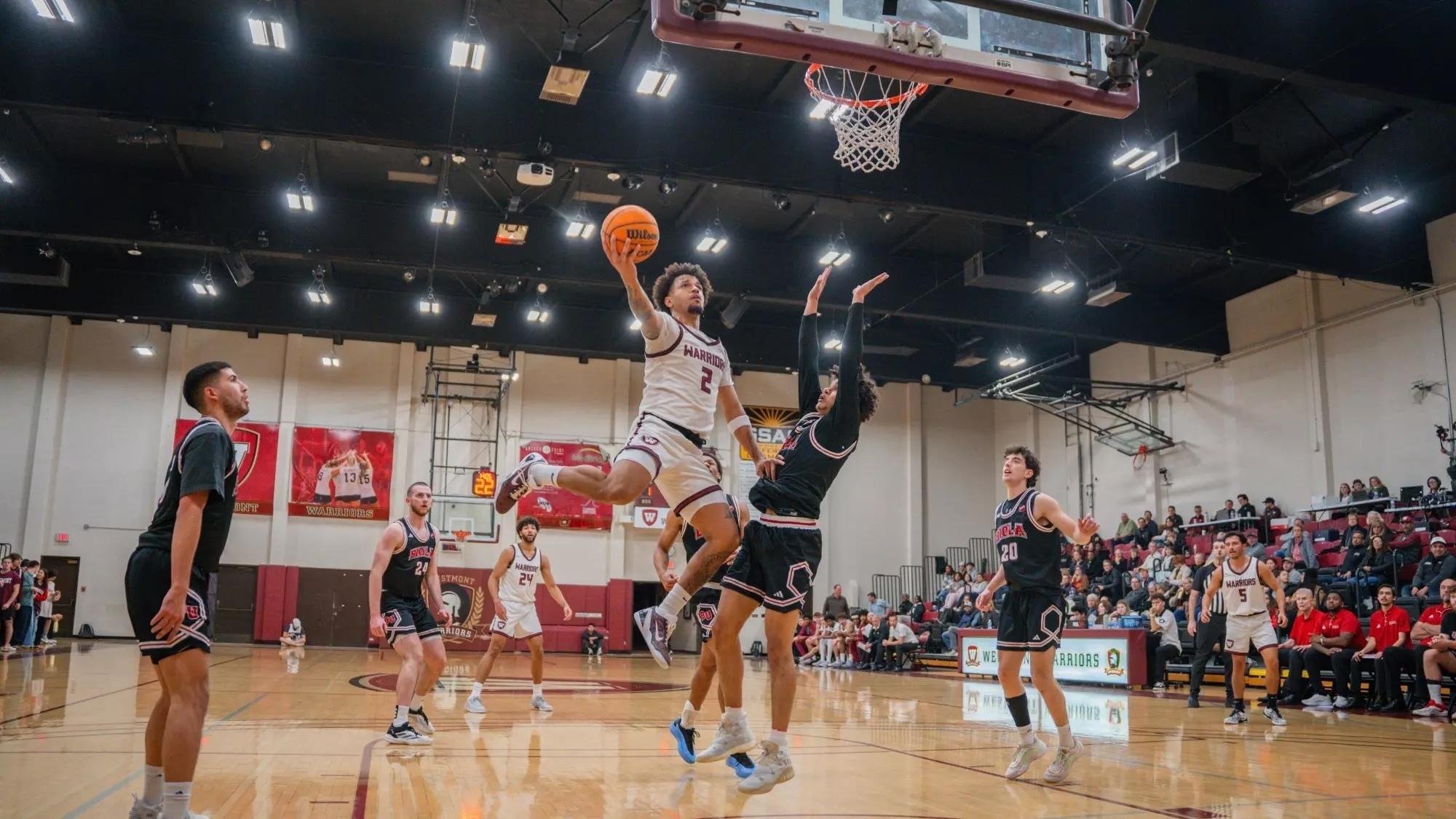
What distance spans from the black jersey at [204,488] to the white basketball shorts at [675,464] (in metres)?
2.03

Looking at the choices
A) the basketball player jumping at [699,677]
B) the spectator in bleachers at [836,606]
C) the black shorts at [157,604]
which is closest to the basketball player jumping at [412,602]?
the basketball player jumping at [699,677]

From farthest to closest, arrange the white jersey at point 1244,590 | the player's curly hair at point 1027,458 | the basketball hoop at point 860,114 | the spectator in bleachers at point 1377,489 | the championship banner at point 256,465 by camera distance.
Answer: the championship banner at point 256,465
the spectator in bleachers at point 1377,489
the white jersey at point 1244,590
the basketball hoop at point 860,114
the player's curly hair at point 1027,458

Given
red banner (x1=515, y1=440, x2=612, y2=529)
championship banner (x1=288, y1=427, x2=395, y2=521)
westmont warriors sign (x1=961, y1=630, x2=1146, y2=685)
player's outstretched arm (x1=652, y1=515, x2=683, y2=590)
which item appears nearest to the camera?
player's outstretched arm (x1=652, y1=515, x2=683, y2=590)

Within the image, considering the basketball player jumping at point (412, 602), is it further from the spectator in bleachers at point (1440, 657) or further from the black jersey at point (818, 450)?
the spectator in bleachers at point (1440, 657)

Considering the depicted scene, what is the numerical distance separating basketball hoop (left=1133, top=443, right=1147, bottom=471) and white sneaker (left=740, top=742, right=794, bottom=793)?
24.2 m

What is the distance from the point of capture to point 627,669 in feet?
72.1

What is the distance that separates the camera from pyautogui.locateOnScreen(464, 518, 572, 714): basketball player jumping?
11219 mm

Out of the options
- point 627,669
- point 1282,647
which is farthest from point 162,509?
point 627,669

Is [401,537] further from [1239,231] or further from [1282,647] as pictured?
[1239,231]

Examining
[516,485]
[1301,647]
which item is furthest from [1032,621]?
[1301,647]

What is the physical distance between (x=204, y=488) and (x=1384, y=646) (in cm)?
1474

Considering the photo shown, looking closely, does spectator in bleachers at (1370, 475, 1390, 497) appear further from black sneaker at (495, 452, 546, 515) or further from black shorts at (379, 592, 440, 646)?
black sneaker at (495, 452, 546, 515)

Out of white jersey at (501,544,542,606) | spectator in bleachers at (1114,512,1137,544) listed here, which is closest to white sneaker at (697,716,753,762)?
white jersey at (501,544,542,606)

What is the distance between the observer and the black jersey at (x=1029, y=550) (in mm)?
7090
